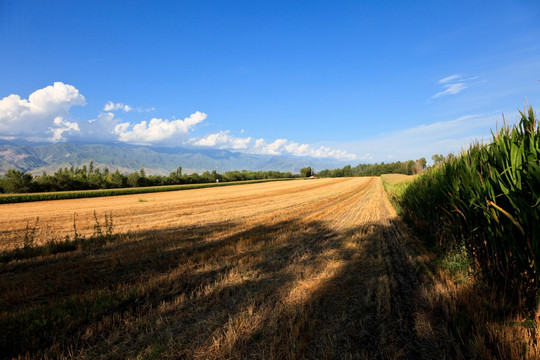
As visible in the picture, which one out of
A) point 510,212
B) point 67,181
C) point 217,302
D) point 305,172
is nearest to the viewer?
point 510,212

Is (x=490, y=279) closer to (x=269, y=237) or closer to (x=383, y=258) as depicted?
(x=383, y=258)

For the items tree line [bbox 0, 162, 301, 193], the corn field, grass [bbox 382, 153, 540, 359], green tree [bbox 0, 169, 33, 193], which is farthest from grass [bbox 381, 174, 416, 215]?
green tree [bbox 0, 169, 33, 193]

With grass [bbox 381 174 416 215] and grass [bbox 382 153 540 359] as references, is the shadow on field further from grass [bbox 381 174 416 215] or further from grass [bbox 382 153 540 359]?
grass [bbox 381 174 416 215]

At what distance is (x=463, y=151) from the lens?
19.9 feet

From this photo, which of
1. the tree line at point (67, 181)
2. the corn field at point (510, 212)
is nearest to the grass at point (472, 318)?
the corn field at point (510, 212)

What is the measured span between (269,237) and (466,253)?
6435mm

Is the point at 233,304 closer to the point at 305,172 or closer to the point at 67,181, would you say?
the point at 67,181

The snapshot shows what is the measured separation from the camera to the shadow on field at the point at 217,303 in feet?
10.8

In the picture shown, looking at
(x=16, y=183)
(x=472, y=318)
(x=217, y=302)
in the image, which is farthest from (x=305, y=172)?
(x=472, y=318)

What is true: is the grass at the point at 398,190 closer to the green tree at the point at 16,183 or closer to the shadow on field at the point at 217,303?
the shadow on field at the point at 217,303

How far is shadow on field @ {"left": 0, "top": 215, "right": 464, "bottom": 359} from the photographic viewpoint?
328 cm

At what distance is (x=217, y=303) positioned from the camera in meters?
4.53

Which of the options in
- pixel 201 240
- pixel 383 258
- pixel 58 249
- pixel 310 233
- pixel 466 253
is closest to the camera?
pixel 466 253

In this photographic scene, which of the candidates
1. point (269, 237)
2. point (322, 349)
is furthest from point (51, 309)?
point (269, 237)
